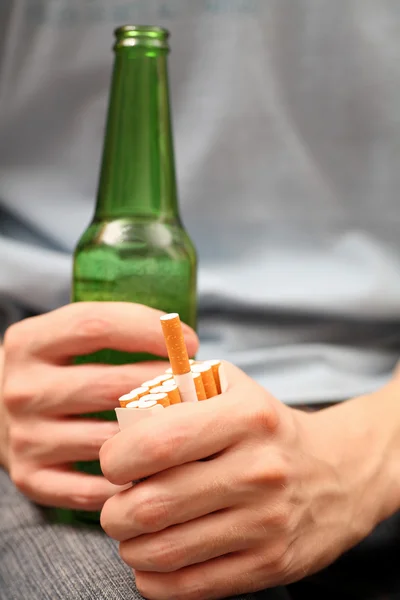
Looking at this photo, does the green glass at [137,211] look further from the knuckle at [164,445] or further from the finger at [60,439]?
the knuckle at [164,445]

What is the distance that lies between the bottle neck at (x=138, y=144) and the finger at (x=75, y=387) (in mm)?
118

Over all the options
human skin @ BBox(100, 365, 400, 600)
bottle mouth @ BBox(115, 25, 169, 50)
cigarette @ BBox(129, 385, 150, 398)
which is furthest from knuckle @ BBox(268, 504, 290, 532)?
bottle mouth @ BBox(115, 25, 169, 50)

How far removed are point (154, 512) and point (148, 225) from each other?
209 millimetres

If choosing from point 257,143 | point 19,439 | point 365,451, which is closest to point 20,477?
point 19,439

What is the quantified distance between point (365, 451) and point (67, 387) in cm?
22

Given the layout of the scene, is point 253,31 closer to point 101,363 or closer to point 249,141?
point 249,141

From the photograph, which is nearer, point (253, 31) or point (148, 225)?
point (148, 225)

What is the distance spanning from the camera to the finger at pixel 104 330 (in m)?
0.46

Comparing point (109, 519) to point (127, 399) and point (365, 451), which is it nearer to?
point (127, 399)

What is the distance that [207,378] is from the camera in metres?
0.41

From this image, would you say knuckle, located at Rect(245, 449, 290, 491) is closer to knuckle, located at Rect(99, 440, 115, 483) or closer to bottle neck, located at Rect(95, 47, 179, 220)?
knuckle, located at Rect(99, 440, 115, 483)

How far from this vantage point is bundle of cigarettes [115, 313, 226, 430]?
0.38 meters

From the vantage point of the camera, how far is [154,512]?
387mm

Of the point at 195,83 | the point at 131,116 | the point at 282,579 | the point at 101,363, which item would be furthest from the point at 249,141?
the point at 282,579
